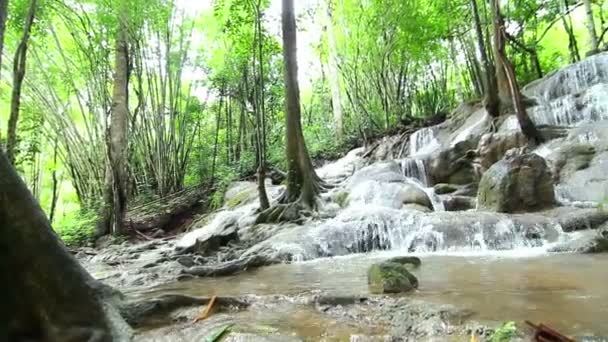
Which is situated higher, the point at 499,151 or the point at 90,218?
the point at 499,151

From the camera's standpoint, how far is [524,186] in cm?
748

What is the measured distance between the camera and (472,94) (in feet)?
60.4

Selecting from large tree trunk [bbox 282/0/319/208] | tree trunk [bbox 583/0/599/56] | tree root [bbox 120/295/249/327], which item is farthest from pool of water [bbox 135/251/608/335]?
tree trunk [bbox 583/0/599/56]

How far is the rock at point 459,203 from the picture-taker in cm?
889

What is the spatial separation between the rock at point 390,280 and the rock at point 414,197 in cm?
483

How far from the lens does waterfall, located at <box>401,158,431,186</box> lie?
10945 mm

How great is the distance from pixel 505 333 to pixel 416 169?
29.8 feet

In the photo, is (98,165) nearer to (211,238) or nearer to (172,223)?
(172,223)

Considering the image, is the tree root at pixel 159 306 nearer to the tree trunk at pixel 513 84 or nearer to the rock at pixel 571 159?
the rock at pixel 571 159

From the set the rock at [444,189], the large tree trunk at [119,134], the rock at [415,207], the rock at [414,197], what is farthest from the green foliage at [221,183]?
the rock at [415,207]

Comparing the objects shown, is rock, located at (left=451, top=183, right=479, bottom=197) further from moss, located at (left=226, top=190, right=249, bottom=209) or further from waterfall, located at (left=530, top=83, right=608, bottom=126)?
moss, located at (left=226, top=190, right=249, bottom=209)

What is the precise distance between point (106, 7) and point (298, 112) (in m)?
4.44

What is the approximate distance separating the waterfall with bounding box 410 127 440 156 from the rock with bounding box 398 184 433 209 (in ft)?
13.1

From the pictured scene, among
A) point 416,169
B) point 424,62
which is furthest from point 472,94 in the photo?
point 416,169
